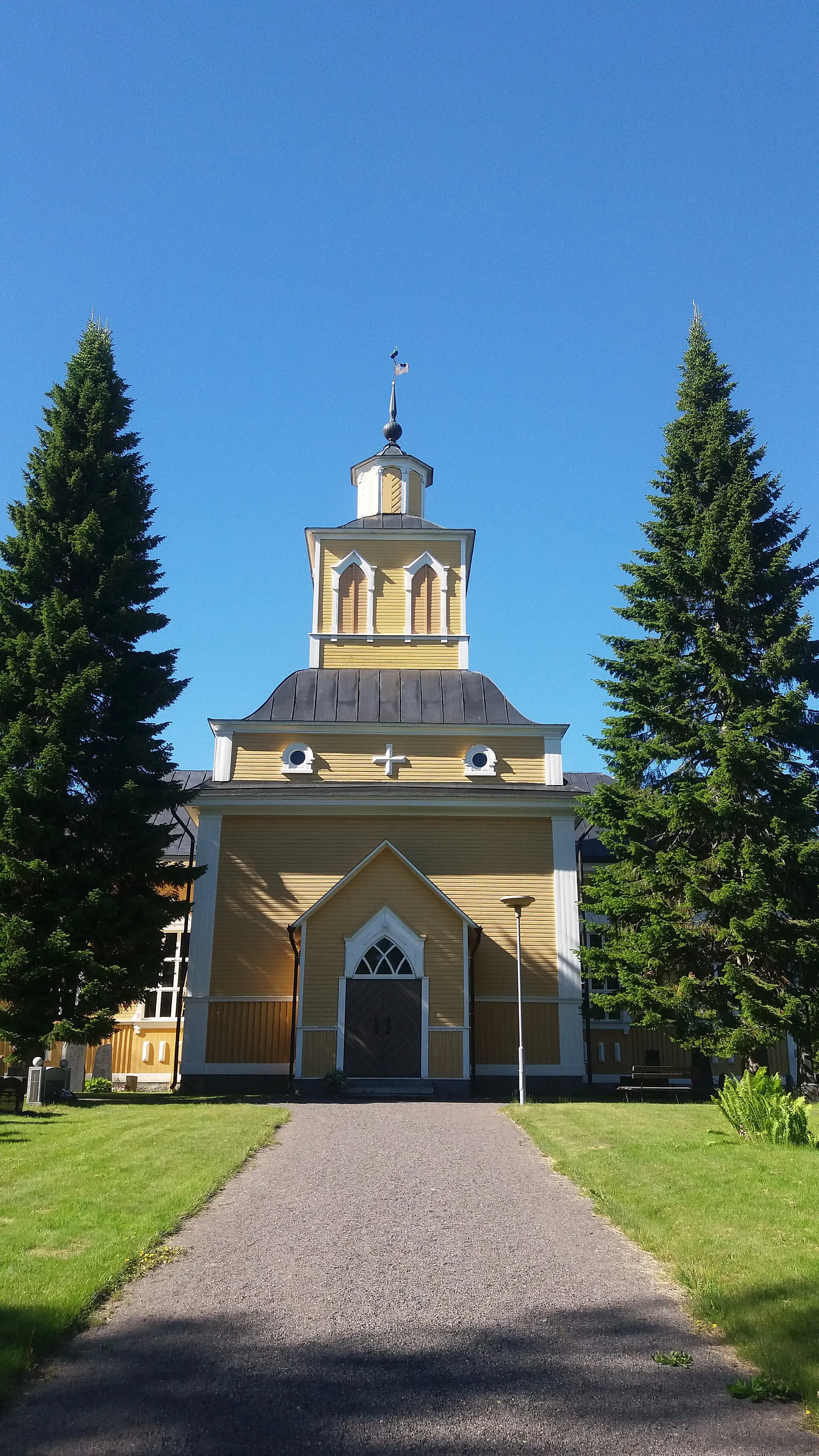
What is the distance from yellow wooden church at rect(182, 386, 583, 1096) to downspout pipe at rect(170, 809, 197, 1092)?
1.32 ft

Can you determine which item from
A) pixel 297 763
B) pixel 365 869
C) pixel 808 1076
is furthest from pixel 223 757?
pixel 808 1076

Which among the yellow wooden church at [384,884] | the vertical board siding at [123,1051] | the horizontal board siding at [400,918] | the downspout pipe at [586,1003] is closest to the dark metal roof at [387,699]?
the yellow wooden church at [384,884]

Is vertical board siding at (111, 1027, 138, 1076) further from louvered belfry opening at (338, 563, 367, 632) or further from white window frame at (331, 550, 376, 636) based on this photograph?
louvered belfry opening at (338, 563, 367, 632)

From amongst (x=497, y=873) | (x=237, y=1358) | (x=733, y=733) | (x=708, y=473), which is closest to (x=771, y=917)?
(x=733, y=733)

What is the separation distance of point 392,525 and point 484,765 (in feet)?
25.2

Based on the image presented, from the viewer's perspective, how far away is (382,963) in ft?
68.6

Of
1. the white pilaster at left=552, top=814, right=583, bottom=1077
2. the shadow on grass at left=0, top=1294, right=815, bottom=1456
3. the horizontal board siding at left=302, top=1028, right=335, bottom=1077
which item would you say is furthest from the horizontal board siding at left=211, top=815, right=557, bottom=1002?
the shadow on grass at left=0, top=1294, right=815, bottom=1456

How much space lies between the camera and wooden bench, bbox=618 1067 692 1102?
1978 cm

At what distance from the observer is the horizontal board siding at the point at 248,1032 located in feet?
70.3

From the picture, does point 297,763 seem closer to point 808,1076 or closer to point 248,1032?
A: point 248,1032

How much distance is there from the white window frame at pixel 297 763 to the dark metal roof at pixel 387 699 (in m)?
0.59

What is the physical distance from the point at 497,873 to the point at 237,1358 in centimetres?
1769

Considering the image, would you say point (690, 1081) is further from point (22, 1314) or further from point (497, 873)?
point (22, 1314)

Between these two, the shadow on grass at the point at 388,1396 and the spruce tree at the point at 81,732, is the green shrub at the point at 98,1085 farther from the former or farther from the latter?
the shadow on grass at the point at 388,1396
